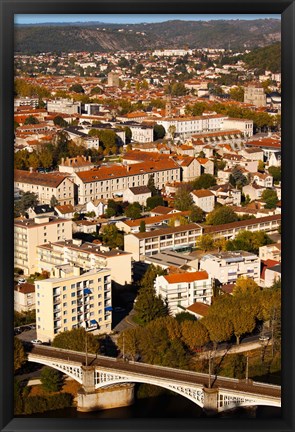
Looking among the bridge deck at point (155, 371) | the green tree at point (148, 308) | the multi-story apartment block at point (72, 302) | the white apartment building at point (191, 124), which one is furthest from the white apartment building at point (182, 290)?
the white apartment building at point (191, 124)

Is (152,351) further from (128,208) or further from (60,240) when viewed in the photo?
(128,208)

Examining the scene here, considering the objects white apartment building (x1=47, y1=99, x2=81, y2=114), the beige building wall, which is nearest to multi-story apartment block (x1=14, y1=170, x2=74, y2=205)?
the beige building wall

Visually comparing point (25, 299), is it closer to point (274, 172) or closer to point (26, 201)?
point (26, 201)

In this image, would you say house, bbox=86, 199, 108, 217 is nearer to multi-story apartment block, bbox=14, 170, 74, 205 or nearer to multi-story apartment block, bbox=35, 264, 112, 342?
multi-story apartment block, bbox=14, 170, 74, 205

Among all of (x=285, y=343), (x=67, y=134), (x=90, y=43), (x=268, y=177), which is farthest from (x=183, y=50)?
(x=285, y=343)

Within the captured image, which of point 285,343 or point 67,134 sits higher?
point 67,134

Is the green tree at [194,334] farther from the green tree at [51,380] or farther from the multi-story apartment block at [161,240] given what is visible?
the multi-story apartment block at [161,240]

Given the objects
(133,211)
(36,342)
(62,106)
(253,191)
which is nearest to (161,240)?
(133,211)

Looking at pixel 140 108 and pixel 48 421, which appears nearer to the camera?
pixel 48 421
